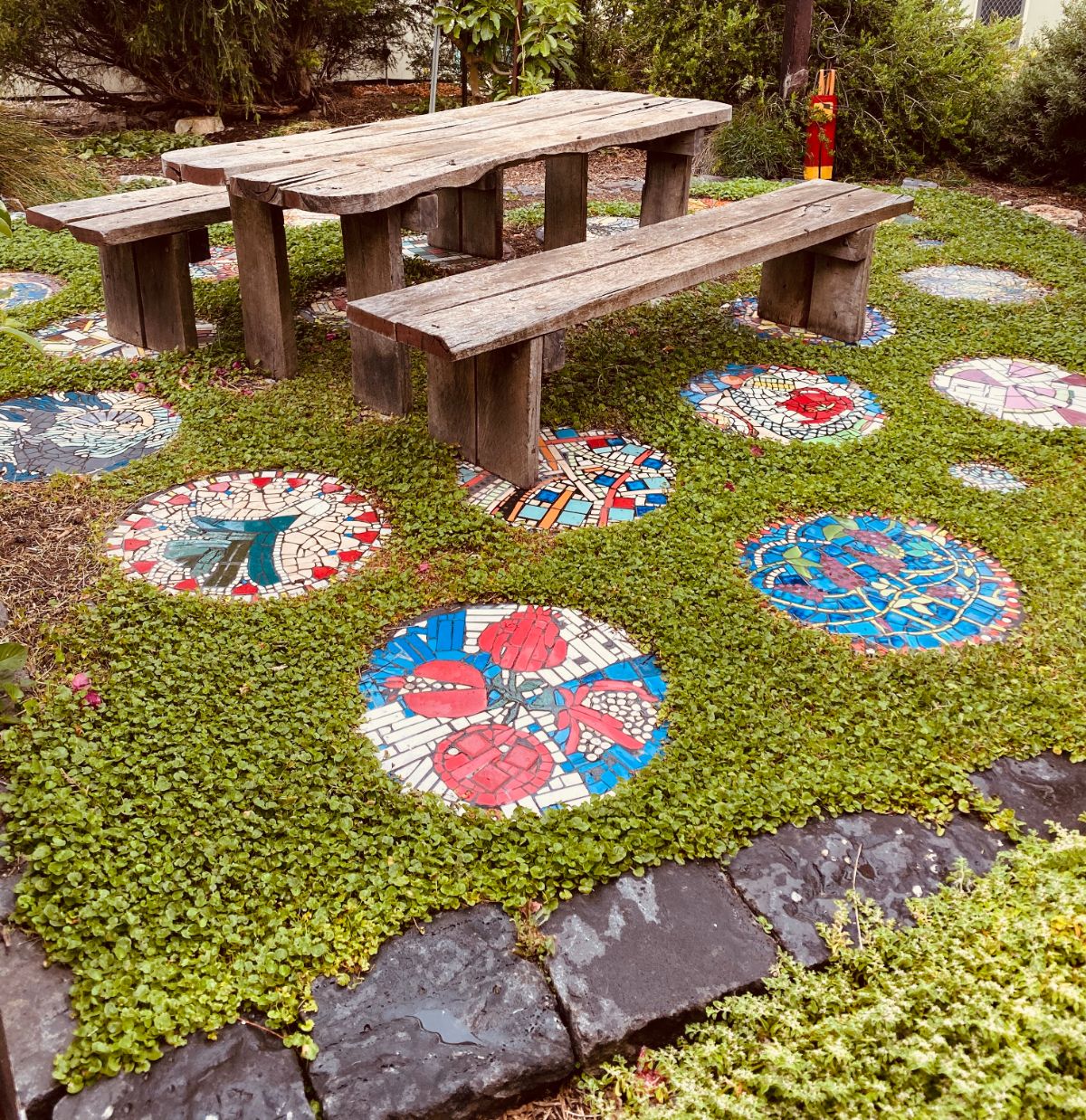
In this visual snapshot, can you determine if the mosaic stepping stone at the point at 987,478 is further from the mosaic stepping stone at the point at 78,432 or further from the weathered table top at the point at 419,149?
the mosaic stepping stone at the point at 78,432

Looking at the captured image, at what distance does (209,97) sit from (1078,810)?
980cm

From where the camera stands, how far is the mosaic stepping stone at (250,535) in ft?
10.5

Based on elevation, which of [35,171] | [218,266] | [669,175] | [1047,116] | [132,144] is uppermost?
[1047,116]

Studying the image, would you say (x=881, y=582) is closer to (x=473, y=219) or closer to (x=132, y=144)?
(x=473, y=219)

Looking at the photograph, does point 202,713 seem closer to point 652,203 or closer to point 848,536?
point 848,536

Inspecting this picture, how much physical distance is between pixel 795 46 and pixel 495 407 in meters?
6.64

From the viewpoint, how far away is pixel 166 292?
183 inches

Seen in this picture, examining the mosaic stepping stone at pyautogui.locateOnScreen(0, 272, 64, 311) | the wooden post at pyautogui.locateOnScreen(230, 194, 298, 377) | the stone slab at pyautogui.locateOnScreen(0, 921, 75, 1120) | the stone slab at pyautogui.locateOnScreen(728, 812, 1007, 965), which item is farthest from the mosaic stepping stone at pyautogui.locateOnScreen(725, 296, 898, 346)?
the stone slab at pyautogui.locateOnScreen(0, 921, 75, 1120)

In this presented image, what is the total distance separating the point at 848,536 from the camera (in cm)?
353

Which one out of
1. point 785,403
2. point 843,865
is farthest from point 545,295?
point 843,865

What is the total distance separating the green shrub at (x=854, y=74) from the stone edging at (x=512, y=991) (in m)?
7.67

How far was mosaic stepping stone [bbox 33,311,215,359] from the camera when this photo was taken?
15.7 feet

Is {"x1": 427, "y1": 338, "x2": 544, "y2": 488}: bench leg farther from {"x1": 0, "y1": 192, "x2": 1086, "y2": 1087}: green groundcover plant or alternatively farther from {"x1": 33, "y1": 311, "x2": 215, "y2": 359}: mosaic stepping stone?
{"x1": 33, "y1": 311, "x2": 215, "y2": 359}: mosaic stepping stone

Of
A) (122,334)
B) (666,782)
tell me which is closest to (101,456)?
(122,334)
